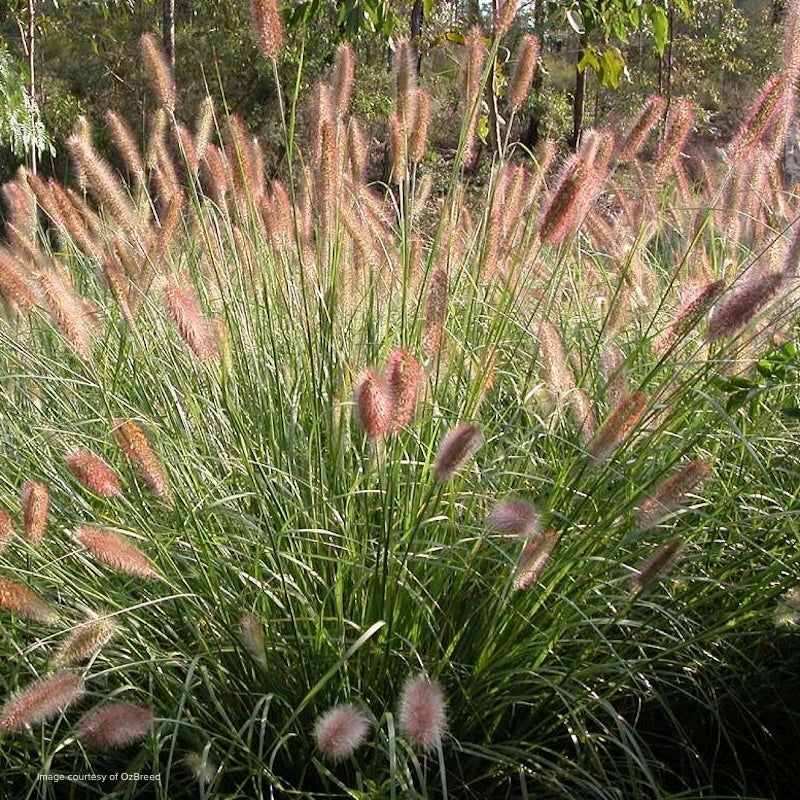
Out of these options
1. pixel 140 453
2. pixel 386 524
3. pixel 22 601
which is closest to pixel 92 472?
pixel 140 453

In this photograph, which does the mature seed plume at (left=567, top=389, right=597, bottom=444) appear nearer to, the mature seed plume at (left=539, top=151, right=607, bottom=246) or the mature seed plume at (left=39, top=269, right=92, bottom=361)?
the mature seed plume at (left=539, top=151, right=607, bottom=246)

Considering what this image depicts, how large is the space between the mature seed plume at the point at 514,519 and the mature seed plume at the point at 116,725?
1.86 ft

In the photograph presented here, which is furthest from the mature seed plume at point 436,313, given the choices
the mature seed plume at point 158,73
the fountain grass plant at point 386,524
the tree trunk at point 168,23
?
the tree trunk at point 168,23

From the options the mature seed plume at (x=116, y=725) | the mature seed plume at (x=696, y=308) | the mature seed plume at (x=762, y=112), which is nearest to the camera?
the mature seed plume at (x=116, y=725)

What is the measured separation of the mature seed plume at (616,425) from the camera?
1.68 meters

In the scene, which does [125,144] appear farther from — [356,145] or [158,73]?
[356,145]

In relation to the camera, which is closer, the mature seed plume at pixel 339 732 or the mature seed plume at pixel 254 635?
the mature seed plume at pixel 339 732

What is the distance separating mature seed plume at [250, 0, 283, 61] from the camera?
2.02 m

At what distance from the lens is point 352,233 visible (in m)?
2.38

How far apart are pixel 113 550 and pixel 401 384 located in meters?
0.46

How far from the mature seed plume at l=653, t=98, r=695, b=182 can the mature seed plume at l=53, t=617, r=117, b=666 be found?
1.46m

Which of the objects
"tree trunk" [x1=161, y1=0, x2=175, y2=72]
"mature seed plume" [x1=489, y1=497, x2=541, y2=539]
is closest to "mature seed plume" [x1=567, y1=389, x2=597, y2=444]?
"mature seed plume" [x1=489, y1=497, x2=541, y2=539]

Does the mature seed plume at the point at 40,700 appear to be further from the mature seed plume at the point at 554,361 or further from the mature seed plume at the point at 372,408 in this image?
the mature seed plume at the point at 554,361

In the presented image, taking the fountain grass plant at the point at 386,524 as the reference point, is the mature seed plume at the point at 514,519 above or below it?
above
